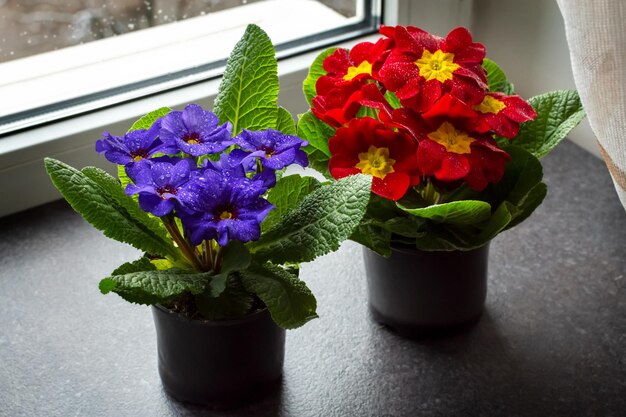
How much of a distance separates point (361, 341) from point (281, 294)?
9.2 inches

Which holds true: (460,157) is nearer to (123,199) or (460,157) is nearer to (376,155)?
(376,155)

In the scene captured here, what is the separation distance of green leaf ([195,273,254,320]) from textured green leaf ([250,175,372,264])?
33 millimetres

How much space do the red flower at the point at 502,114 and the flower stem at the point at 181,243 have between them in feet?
0.92

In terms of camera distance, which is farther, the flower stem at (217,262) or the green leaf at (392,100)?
the green leaf at (392,100)

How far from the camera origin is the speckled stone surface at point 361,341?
3.11 ft

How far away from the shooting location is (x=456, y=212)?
2.78 ft

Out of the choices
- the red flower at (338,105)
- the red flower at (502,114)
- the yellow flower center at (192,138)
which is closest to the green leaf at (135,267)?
the yellow flower center at (192,138)

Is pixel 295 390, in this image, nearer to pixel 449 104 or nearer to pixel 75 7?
pixel 449 104

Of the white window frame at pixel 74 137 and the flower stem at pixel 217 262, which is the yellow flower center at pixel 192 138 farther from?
the white window frame at pixel 74 137

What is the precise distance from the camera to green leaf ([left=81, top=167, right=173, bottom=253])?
0.83 metres

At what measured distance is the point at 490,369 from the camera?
98cm

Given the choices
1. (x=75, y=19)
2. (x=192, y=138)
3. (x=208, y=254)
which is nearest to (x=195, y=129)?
(x=192, y=138)

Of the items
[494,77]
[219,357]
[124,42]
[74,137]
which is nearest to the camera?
[219,357]

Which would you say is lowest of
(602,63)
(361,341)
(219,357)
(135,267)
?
(361,341)
